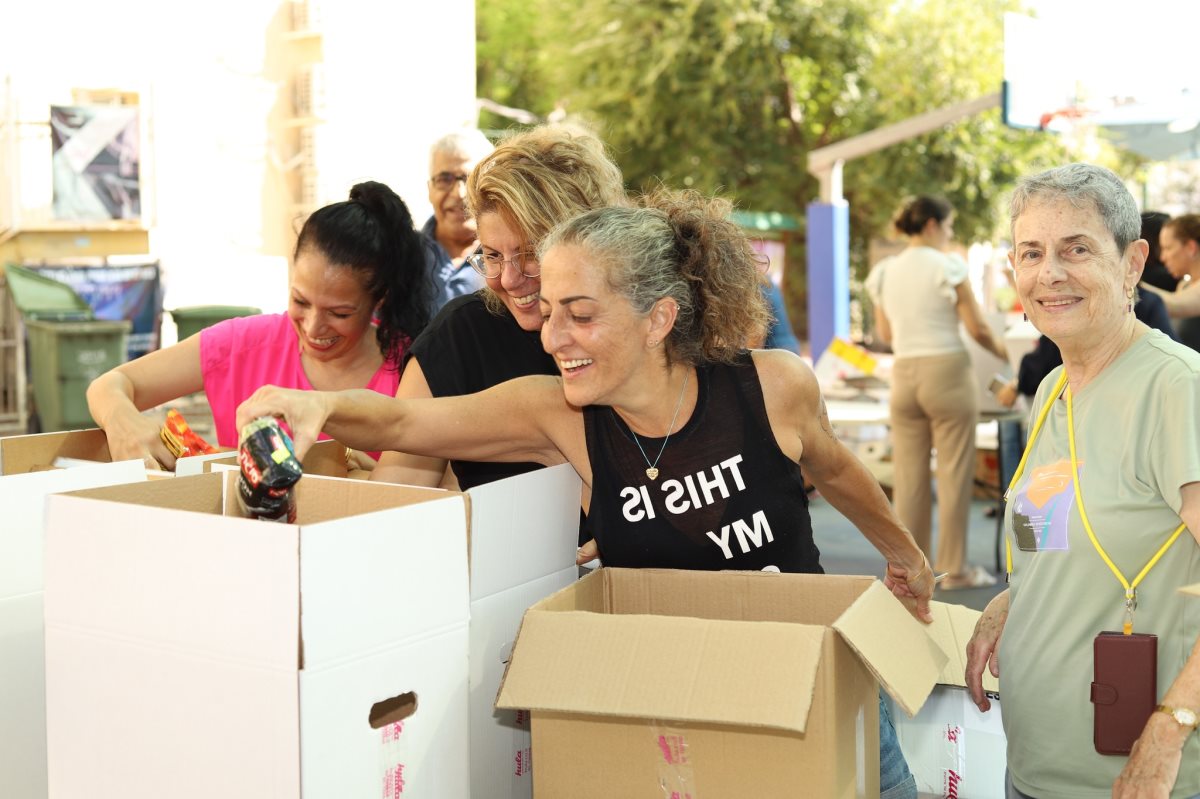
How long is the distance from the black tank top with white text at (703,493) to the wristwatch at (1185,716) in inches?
23.6

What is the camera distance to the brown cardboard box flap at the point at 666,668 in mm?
1403

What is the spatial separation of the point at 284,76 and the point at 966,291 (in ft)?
30.6

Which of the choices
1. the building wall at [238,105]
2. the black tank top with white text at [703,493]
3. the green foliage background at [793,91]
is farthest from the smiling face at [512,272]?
the green foliage background at [793,91]

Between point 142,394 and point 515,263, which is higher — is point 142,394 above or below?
below

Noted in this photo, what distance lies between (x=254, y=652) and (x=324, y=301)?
1330 millimetres

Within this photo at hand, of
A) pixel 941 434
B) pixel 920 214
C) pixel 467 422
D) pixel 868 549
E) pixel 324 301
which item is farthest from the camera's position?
pixel 868 549

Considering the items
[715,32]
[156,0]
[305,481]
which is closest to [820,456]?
[305,481]

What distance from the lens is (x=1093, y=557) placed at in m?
1.67

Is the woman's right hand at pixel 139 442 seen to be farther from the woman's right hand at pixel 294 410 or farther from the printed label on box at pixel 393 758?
the printed label on box at pixel 393 758

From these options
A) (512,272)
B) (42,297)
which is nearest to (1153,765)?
(512,272)

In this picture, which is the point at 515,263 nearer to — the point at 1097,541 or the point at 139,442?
the point at 139,442

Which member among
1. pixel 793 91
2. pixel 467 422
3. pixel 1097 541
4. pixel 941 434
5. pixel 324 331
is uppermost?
pixel 793 91

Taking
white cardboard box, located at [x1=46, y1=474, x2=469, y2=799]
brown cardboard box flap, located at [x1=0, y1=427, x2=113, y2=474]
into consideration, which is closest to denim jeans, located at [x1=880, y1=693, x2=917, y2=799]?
white cardboard box, located at [x1=46, y1=474, x2=469, y2=799]

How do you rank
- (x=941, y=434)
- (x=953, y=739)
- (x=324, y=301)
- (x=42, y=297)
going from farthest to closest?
1. (x=42, y=297)
2. (x=941, y=434)
3. (x=324, y=301)
4. (x=953, y=739)
